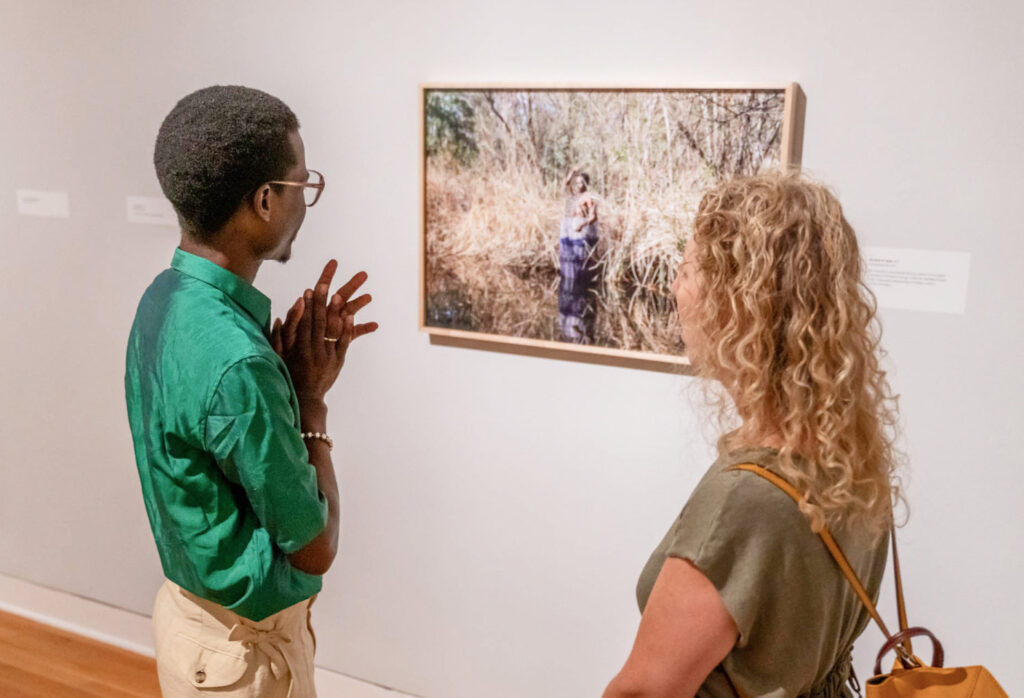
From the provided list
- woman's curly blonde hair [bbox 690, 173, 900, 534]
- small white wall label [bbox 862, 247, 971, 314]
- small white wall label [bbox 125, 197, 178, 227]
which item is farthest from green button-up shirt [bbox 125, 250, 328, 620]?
small white wall label [bbox 125, 197, 178, 227]

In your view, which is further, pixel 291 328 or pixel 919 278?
pixel 919 278

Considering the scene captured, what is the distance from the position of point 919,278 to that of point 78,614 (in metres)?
3.42

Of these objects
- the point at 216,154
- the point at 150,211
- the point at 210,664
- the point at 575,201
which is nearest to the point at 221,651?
the point at 210,664

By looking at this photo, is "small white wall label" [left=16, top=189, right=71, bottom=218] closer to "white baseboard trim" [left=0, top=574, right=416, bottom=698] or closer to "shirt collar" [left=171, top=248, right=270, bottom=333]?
"white baseboard trim" [left=0, top=574, right=416, bottom=698]

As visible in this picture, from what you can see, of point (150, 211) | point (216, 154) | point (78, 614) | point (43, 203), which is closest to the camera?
Result: point (216, 154)

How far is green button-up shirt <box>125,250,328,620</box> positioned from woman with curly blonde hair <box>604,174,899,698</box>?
67 centimetres

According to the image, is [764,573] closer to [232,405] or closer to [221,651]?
[232,405]

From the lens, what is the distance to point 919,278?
2.25 m

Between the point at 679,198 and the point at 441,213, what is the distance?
0.73 metres

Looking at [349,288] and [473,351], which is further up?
[349,288]

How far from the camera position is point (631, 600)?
2738 millimetres

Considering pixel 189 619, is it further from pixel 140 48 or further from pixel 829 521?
pixel 140 48

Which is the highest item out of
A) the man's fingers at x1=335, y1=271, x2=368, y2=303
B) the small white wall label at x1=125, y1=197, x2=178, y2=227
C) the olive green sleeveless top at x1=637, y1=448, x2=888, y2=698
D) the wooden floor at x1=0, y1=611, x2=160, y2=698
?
the small white wall label at x1=125, y1=197, x2=178, y2=227

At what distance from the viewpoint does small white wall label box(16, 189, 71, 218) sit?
353cm
